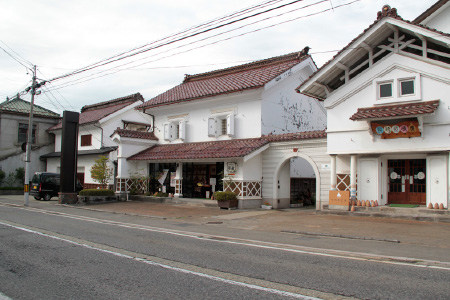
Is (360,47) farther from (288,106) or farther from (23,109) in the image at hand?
(23,109)

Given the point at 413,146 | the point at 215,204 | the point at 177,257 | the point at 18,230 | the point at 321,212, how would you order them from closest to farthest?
the point at 177,257 → the point at 18,230 → the point at 413,146 → the point at 321,212 → the point at 215,204

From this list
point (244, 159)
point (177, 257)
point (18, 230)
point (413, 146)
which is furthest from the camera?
point (244, 159)

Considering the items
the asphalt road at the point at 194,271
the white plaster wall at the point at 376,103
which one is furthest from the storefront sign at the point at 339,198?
the asphalt road at the point at 194,271

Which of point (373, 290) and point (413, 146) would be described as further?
point (413, 146)

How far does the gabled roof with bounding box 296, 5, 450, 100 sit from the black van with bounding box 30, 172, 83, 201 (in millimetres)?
18349

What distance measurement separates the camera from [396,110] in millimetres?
15094

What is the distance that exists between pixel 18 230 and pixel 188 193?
13848 mm

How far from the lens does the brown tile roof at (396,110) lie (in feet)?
47.3

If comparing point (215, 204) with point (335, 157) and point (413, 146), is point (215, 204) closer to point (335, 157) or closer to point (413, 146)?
point (335, 157)

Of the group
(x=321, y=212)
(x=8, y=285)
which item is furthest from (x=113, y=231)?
(x=321, y=212)

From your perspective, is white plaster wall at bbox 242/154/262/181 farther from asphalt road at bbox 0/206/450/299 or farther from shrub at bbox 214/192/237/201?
asphalt road at bbox 0/206/450/299

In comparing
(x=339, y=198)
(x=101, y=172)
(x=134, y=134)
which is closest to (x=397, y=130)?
(x=339, y=198)

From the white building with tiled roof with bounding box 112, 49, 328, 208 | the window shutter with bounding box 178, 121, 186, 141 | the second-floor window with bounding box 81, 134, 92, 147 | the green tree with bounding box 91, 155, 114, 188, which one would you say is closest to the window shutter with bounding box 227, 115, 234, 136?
the white building with tiled roof with bounding box 112, 49, 328, 208

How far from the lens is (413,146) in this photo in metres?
15.2
